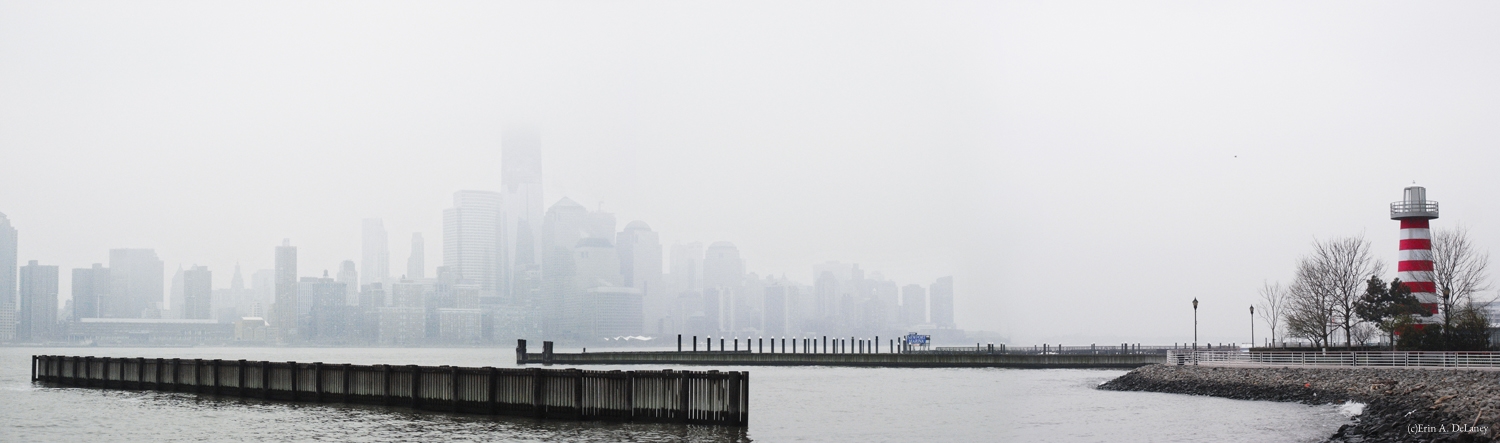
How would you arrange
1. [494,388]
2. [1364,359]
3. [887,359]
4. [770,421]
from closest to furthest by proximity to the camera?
[494,388] < [770,421] < [1364,359] < [887,359]

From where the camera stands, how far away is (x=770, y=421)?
37.7 meters

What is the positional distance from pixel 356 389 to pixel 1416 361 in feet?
141

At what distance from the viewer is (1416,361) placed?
51969mm

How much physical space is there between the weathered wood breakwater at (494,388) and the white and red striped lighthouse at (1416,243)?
46.5 meters

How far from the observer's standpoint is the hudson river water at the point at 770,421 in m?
31.1

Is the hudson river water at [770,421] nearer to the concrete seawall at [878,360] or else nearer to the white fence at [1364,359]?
the white fence at [1364,359]

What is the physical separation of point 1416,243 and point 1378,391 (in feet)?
105

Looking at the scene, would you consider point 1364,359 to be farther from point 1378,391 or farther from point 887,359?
point 887,359

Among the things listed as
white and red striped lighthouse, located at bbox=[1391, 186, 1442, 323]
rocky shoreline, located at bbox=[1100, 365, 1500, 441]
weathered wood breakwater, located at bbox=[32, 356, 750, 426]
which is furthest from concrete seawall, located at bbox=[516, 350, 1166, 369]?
weathered wood breakwater, located at bbox=[32, 356, 750, 426]

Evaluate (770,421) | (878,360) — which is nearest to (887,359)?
(878,360)

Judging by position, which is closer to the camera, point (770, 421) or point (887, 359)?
point (770, 421)

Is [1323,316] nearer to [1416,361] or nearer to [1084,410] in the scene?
[1416,361]

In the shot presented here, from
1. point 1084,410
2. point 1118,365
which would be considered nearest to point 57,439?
point 1084,410

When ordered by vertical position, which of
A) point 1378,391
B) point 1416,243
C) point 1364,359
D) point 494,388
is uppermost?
point 1416,243
